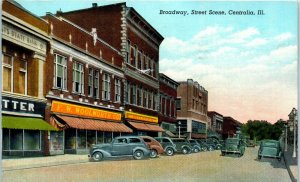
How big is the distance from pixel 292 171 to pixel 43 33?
11.0 metres

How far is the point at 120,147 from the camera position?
17.2m

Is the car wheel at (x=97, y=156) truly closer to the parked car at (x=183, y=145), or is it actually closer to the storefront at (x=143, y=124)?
the storefront at (x=143, y=124)

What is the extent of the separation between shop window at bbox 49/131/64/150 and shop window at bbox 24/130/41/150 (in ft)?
1.55

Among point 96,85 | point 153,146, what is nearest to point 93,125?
point 96,85

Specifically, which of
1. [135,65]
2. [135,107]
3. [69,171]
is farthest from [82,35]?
[69,171]

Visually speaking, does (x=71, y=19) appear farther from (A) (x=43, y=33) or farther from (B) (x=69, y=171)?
(B) (x=69, y=171)

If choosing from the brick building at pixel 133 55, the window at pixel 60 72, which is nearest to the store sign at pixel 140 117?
the brick building at pixel 133 55

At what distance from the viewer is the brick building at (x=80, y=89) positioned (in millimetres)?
16500

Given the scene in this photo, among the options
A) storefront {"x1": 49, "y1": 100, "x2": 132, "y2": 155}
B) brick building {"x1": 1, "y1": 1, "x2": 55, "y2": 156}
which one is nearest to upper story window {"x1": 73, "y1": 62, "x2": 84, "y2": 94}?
storefront {"x1": 49, "y1": 100, "x2": 132, "y2": 155}

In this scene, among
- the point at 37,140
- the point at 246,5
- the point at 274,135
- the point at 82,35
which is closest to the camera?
the point at 246,5

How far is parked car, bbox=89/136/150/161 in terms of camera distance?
16092mm

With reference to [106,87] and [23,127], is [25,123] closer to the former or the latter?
[23,127]

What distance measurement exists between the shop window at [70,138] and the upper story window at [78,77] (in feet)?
5.28

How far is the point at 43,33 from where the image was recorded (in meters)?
16.9
